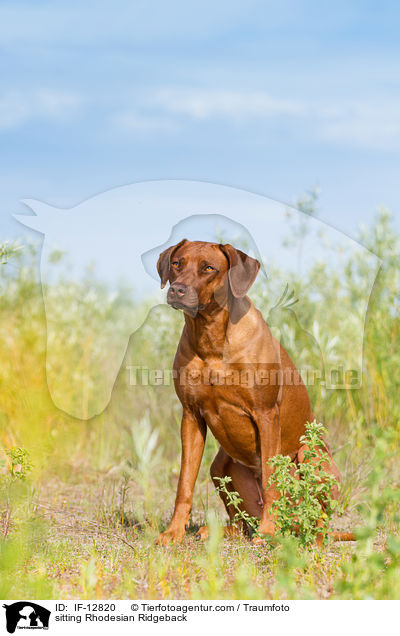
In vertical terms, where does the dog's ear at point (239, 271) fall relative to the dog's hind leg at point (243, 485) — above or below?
above

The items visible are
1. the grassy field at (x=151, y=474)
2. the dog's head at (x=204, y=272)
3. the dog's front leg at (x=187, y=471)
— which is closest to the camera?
the grassy field at (x=151, y=474)

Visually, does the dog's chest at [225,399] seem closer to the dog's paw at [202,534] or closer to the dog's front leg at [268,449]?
the dog's front leg at [268,449]

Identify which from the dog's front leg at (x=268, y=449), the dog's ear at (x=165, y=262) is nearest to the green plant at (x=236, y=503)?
the dog's front leg at (x=268, y=449)

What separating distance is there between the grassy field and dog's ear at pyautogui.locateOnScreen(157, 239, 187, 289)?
261 mm

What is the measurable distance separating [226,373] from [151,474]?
6.21ft

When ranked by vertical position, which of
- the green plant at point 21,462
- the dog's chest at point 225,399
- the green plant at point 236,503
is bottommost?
the green plant at point 236,503

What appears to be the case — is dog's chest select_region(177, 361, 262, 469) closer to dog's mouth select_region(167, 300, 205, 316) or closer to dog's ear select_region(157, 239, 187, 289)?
dog's mouth select_region(167, 300, 205, 316)

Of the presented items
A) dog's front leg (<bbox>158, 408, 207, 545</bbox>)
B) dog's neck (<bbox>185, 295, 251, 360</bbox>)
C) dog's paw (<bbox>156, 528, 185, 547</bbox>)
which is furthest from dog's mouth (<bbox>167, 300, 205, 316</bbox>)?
dog's paw (<bbox>156, 528, 185, 547</bbox>)

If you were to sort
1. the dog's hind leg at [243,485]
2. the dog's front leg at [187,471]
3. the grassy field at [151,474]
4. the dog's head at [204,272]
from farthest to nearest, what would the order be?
the dog's hind leg at [243,485] < the dog's front leg at [187,471] < the dog's head at [204,272] < the grassy field at [151,474]

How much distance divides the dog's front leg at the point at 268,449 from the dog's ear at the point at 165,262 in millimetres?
955

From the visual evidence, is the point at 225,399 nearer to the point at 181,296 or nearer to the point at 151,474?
the point at 181,296

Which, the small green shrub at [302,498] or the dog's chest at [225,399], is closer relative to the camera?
the small green shrub at [302,498]

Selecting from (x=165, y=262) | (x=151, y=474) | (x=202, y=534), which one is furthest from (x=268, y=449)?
(x=151, y=474)

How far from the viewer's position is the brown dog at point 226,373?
370 centimetres
